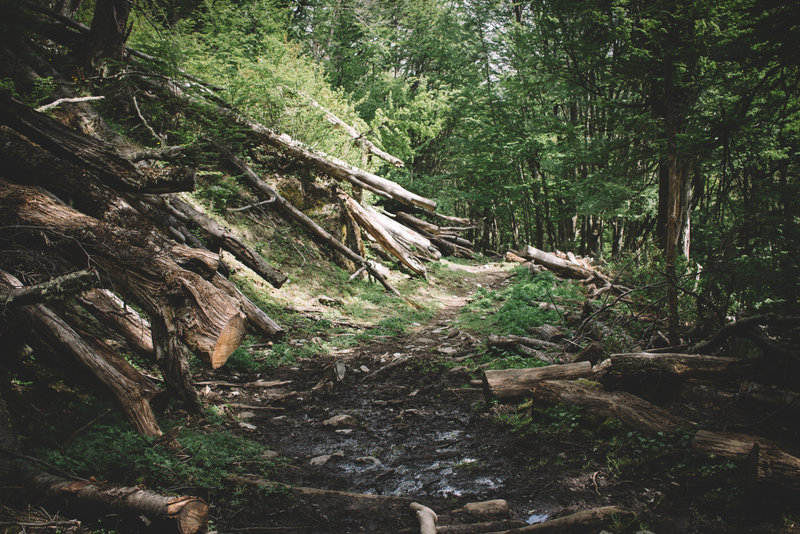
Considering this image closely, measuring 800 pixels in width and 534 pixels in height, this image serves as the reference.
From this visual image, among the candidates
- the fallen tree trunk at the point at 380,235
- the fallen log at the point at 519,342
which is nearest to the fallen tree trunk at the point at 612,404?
the fallen log at the point at 519,342

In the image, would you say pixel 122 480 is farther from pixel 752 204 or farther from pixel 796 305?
pixel 752 204

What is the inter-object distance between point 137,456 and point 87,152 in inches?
140

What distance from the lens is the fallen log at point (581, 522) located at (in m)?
2.34

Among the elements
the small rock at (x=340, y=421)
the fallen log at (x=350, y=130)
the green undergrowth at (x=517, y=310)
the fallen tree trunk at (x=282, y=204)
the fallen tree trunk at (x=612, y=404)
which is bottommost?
the small rock at (x=340, y=421)

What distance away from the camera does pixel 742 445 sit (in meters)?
2.61

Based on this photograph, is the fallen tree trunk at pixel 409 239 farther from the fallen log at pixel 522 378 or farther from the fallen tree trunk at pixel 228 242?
the fallen log at pixel 522 378

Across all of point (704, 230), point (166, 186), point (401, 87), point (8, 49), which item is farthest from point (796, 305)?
point (401, 87)

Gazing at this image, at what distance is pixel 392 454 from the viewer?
379 cm

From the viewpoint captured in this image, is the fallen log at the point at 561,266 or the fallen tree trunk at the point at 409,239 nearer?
the fallen tree trunk at the point at 409,239

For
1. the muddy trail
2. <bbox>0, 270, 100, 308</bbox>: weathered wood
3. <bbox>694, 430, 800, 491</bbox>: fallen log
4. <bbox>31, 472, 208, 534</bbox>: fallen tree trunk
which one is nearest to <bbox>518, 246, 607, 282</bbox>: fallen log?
the muddy trail

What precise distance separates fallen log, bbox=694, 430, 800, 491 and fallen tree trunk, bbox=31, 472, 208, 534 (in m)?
3.25

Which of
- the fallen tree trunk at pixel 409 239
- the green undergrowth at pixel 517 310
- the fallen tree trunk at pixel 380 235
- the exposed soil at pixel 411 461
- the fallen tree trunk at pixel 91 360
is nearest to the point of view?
the exposed soil at pixel 411 461

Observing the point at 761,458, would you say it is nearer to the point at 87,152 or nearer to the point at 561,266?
the point at 87,152

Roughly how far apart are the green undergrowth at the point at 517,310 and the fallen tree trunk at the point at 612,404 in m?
2.51
